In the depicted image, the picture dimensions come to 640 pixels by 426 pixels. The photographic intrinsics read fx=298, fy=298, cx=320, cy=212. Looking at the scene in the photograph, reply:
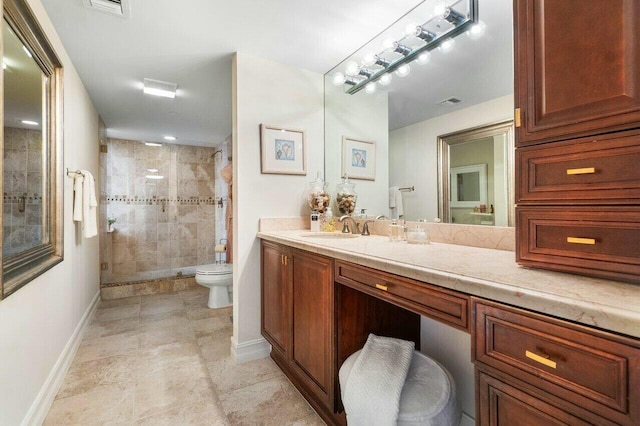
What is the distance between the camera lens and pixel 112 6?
169 centimetres

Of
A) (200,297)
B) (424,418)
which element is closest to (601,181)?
(424,418)

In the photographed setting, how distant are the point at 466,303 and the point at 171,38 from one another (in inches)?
91.8

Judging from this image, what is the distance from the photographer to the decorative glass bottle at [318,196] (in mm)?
2387

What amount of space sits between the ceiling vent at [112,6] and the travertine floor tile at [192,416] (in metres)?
2.27

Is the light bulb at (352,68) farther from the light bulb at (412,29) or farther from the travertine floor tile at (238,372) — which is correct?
the travertine floor tile at (238,372)

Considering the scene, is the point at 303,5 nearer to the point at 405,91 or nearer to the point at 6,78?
the point at 405,91

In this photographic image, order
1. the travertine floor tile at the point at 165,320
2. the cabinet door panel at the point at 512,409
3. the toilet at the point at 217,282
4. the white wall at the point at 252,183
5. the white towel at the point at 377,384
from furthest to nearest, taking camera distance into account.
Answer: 1. the toilet at the point at 217,282
2. the travertine floor tile at the point at 165,320
3. the white wall at the point at 252,183
4. the white towel at the point at 377,384
5. the cabinet door panel at the point at 512,409

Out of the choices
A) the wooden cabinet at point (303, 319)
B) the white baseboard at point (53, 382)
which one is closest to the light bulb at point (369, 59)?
the wooden cabinet at point (303, 319)

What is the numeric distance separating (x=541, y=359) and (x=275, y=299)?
1620 millimetres

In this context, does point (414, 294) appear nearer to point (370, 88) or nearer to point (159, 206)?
point (370, 88)

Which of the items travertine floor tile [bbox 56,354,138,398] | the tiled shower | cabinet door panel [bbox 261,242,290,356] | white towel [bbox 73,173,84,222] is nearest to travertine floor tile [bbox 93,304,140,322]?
Result: the tiled shower

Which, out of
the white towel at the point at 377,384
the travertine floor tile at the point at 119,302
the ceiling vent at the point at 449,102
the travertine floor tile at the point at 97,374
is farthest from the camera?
the travertine floor tile at the point at 119,302

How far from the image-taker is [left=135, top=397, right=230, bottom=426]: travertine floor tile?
1545mm

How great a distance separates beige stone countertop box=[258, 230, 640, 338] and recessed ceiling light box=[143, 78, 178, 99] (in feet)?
8.27
